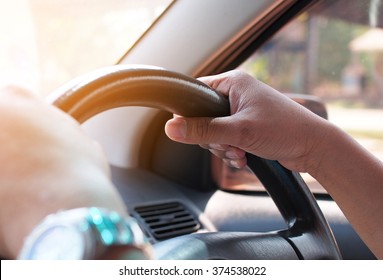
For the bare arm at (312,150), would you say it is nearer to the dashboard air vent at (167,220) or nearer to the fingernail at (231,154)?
the fingernail at (231,154)

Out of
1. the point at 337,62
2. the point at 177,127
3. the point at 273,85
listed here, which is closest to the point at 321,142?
the point at 177,127

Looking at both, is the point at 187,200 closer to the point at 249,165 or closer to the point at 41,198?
the point at 249,165

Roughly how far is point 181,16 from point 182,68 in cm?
12

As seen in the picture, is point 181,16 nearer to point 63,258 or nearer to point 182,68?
point 182,68

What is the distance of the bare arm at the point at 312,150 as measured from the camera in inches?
32.7

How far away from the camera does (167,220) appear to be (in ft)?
4.11

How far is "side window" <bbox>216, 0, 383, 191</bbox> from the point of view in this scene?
1.45m

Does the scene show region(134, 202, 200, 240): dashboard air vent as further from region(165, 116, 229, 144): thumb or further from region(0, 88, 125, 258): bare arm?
region(0, 88, 125, 258): bare arm

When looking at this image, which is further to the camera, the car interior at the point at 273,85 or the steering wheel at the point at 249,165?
the car interior at the point at 273,85

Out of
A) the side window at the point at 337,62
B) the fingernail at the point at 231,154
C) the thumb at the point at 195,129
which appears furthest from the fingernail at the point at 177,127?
the side window at the point at 337,62

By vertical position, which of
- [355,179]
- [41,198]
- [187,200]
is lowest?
[187,200]

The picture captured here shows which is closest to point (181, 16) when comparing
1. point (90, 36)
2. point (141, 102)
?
point (90, 36)

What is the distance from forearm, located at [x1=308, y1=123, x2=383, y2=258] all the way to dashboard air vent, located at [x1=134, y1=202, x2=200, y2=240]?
1.45 ft

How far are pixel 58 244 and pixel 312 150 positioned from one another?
523 mm
